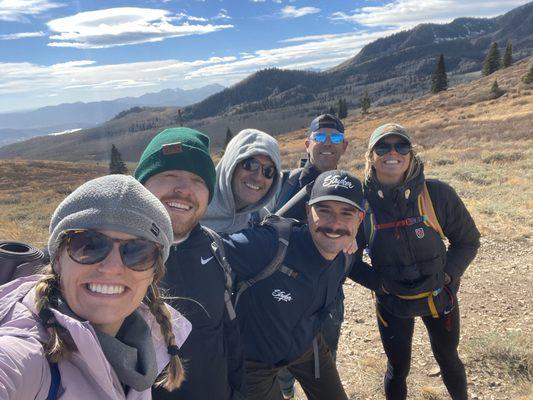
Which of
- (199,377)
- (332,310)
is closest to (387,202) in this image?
(332,310)

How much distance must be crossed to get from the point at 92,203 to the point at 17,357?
0.56 meters

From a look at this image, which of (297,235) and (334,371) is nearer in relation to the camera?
(297,235)

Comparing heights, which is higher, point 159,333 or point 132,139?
point 159,333

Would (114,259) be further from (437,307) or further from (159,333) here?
(437,307)

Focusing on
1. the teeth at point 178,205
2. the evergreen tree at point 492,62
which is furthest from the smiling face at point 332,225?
the evergreen tree at point 492,62

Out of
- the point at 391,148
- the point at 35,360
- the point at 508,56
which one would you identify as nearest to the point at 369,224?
the point at 391,148

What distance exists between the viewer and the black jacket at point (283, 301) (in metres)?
2.52

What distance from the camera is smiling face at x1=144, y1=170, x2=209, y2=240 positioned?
213 cm

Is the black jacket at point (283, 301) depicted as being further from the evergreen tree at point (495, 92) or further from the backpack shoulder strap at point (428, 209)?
the evergreen tree at point (495, 92)

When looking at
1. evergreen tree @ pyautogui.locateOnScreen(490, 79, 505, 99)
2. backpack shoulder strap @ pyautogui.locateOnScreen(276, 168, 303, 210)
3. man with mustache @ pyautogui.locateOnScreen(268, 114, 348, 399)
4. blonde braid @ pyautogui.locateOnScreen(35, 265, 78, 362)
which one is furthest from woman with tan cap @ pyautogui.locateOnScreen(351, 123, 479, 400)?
evergreen tree @ pyautogui.locateOnScreen(490, 79, 505, 99)

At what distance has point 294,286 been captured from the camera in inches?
101

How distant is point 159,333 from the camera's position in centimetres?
179

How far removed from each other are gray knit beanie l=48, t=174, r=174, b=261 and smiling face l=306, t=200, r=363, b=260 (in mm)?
1320

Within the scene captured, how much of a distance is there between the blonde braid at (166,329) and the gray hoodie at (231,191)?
1.20m
